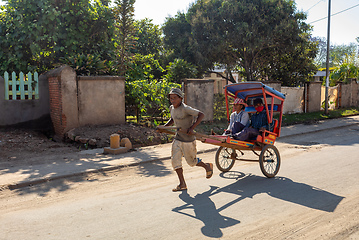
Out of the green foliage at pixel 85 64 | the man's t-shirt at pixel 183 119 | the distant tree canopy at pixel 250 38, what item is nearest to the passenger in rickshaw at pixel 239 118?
the man's t-shirt at pixel 183 119

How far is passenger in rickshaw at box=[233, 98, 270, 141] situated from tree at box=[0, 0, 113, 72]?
8.68 meters

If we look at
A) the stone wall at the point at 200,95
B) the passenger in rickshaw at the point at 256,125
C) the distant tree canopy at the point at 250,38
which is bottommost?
the passenger in rickshaw at the point at 256,125

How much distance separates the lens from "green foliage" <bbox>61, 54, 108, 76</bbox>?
13133 mm

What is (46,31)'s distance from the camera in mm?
14219

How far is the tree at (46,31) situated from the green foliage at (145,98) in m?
2.54

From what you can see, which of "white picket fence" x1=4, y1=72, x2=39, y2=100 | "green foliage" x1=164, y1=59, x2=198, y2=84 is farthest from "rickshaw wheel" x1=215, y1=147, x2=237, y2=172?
"green foliage" x1=164, y1=59, x2=198, y2=84

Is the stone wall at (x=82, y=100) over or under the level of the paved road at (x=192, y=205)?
over

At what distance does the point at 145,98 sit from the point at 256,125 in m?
6.72

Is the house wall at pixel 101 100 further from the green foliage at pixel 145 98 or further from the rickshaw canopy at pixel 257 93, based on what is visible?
the rickshaw canopy at pixel 257 93

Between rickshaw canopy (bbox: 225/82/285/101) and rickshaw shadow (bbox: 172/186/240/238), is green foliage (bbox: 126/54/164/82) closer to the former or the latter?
rickshaw canopy (bbox: 225/82/285/101)

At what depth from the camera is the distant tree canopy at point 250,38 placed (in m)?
19.8

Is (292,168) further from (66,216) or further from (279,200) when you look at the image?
(66,216)

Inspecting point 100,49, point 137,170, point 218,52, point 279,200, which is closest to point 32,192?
point 137,170

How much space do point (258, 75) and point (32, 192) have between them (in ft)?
71.1
